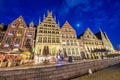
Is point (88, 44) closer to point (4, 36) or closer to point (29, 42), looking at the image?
point (29, 42)

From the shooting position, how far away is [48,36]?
Answer: 30.4 meters

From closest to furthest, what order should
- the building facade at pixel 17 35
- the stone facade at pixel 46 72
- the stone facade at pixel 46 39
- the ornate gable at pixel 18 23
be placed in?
the stone facade at pixel 46 72 → the building facade at pixel 17 35 → the stone facade at pixel 46 39 → the ornate gable at pixel 18 23

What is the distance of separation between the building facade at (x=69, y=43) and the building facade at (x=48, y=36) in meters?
2.60

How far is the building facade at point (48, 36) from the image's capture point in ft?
92.4

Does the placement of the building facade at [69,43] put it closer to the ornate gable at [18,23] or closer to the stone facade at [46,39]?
the stone facade at [46,39]

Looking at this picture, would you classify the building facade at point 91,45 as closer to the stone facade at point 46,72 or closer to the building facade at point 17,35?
the stone facade at point 46,72

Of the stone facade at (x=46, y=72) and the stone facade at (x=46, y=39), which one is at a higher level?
the stone facade at (x=46, y=39)

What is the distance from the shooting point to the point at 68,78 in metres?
12.7

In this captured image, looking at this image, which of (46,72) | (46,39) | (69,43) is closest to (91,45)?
(69,43)

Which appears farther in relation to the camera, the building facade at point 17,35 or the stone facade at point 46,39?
the stone facade at point 46,39

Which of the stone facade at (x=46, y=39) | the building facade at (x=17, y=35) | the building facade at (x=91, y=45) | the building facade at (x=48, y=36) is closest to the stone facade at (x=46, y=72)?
the stone facade at (x=46, y=39)

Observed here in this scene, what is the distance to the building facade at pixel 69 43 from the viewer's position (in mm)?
31547

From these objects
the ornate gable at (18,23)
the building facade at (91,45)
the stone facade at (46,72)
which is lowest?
the stone facade at (46,72)

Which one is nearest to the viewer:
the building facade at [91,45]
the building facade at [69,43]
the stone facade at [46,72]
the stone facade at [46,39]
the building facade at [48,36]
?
the stone facade at [46,72]
